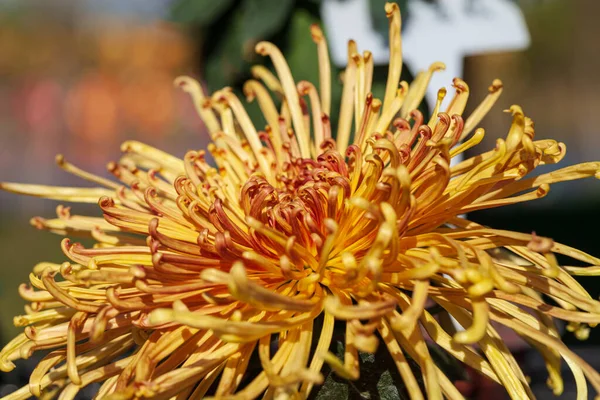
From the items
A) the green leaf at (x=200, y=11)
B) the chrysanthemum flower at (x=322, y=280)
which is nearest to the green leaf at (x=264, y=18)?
the green leaf at (x=200, y=11)

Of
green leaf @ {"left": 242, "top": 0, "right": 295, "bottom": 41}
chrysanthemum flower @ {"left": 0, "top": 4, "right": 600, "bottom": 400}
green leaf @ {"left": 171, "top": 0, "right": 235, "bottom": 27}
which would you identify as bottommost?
chrysanthemum flower @ {"left": 0, "top": 4, "right": 600, "bottom": 400}

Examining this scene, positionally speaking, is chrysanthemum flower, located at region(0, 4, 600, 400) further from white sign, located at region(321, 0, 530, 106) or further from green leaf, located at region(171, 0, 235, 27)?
green leaf, located at region(171, 0, 235, 27)

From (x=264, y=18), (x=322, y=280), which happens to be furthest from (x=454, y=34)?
(x=322, y=280)

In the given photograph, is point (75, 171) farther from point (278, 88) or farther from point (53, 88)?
point (53, 88)

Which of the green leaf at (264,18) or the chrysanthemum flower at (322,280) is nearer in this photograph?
the chrysanthemum flower at (322,280)

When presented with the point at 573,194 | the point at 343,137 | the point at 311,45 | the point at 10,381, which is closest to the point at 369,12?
the point at 311,45

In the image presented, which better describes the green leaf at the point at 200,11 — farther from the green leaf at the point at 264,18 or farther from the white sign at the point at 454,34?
the white sign at the point at 454,34


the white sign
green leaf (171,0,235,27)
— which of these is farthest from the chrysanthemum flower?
green leaf (171,0,235,27)
